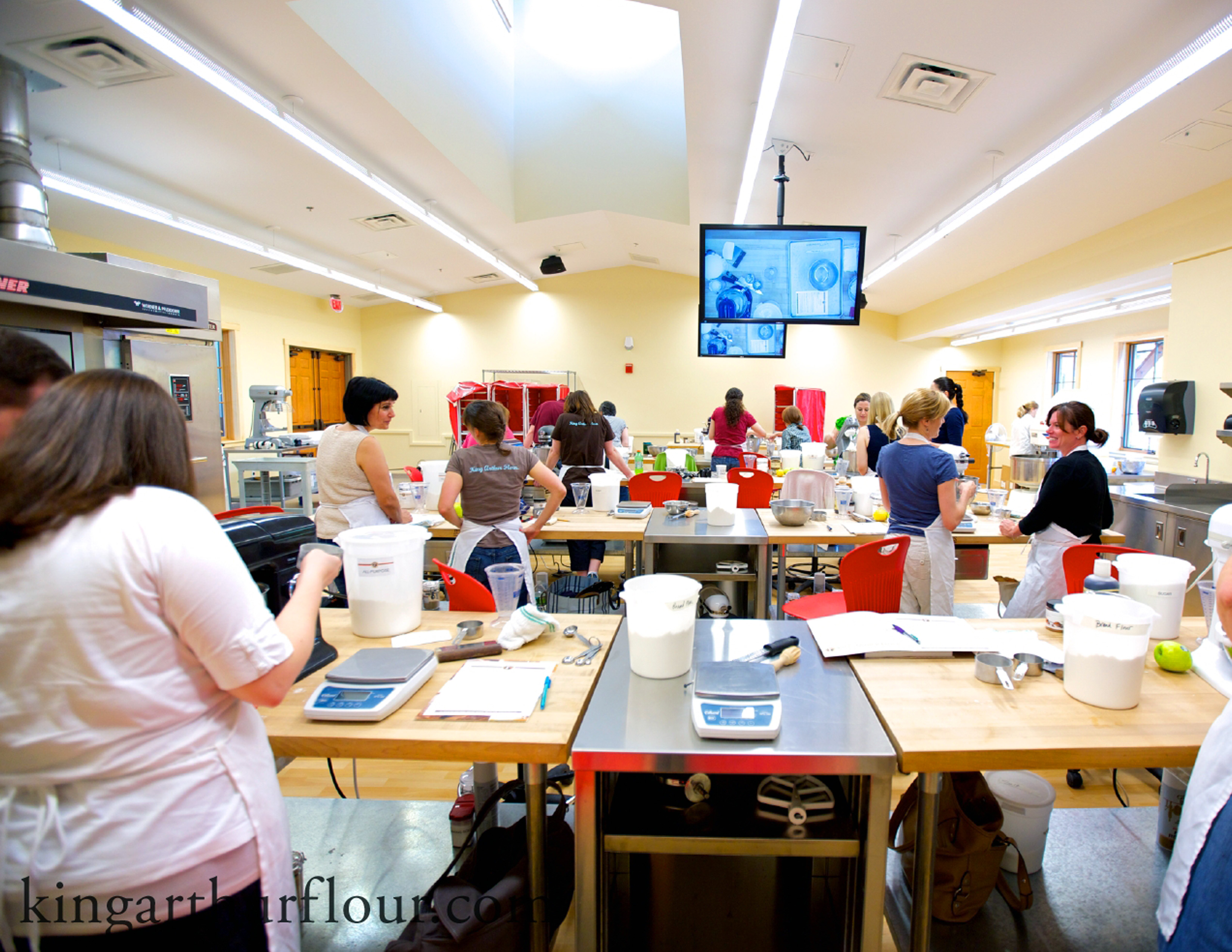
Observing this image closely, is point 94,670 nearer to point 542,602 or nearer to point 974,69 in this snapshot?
point 542,602

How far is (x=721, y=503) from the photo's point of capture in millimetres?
3719

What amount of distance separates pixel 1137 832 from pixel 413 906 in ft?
7.84

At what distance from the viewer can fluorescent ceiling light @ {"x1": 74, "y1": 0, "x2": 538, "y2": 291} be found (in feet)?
11.6

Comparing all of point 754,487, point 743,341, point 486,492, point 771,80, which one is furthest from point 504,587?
point 743,341

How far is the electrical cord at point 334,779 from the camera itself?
2439 millimetres

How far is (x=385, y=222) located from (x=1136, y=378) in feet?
37.5

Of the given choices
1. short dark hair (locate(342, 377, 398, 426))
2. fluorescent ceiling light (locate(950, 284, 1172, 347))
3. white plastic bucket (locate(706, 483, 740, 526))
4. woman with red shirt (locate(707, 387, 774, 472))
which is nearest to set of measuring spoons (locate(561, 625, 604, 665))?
short dark hair (locate(342, 377, 398, 426))

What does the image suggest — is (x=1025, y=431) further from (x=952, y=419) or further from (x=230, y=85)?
(x=230, y=85)

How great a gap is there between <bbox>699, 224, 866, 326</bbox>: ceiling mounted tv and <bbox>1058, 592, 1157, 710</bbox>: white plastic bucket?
161 inches

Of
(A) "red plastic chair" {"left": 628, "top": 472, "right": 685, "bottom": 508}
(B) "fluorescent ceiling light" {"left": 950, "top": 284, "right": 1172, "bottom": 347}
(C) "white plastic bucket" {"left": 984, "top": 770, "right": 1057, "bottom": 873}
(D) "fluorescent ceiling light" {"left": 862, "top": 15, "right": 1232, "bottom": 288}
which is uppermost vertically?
(D) "fluorescent ceiling light" {"left": 862, "top": 15, "right": 1232, "bottom": 288}

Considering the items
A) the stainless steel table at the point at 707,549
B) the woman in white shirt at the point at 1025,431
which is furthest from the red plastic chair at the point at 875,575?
the woman in white shirt at the point at 1025,431

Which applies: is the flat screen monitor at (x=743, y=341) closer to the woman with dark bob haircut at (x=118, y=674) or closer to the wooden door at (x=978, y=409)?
the woman with dark bob haircut at (x=118, y=674)

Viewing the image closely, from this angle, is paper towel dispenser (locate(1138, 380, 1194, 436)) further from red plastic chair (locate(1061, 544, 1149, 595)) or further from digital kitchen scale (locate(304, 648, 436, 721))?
digital kitchen scale (locate(304, 648, 436, 721))

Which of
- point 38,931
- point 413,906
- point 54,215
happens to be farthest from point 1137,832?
point 54,215
